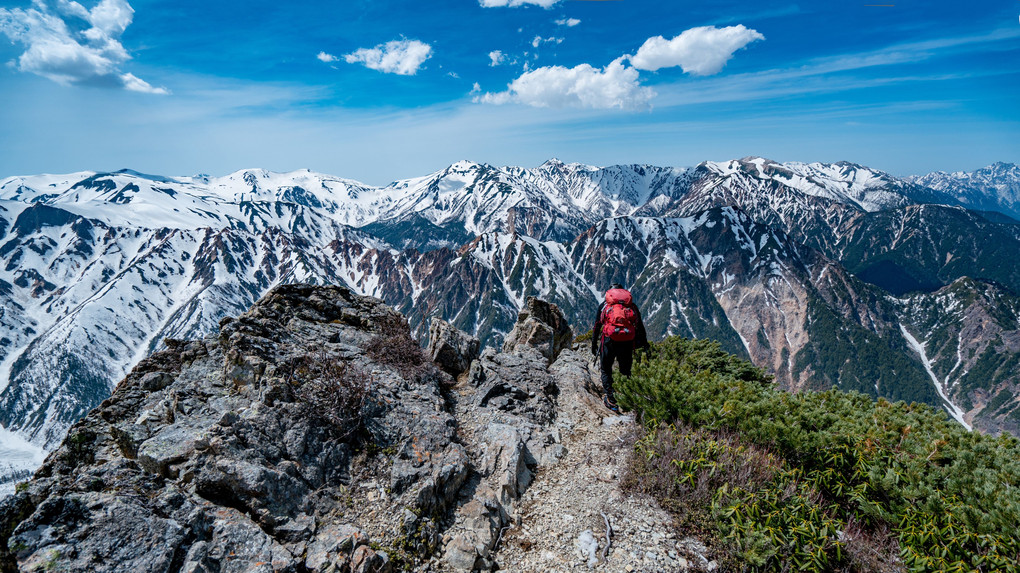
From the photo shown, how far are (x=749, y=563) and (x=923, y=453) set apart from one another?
5229 mm

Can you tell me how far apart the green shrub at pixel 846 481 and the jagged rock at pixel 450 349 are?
775cm

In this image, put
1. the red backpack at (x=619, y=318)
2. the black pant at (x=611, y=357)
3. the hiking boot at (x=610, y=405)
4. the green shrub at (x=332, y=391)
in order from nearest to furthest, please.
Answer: the green shrub at (x=332, y=391) < the red backpack at (x=619, y=318) < the black pant at (x=611, y=357) < the hiking boot at (x=610, y=405)

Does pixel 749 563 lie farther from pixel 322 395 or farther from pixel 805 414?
pixel 322 395

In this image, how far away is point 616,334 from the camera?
13828mm

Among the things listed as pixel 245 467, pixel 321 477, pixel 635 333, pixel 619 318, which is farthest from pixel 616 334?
pixel 245 467

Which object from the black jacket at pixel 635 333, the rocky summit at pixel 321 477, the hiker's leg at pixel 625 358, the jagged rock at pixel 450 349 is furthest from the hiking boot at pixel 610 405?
the jagged rock at pixel 450 349

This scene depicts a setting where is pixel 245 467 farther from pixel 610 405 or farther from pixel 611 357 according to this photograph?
pixel 610 405

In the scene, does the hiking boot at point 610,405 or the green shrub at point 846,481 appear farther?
the hiking boot at point 610,405

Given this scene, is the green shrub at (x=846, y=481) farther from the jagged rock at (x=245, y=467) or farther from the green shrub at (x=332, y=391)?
the green shrub at (x=332, y=391)

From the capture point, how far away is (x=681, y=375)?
12656 mm

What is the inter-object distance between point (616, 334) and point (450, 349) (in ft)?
23.2

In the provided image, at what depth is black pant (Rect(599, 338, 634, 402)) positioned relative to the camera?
14.2 metres

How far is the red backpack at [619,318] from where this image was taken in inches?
544

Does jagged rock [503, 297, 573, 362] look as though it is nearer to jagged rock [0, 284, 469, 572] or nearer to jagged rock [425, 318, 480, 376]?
jagged rock [425, 318, 480, 376]
